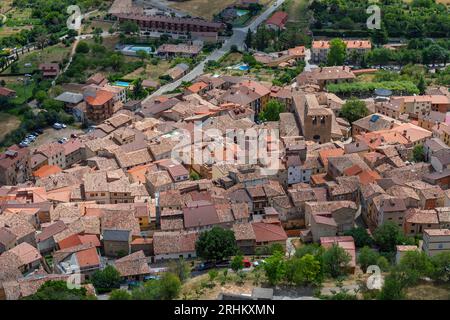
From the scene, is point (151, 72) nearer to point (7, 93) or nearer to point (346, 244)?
point (7, 93)

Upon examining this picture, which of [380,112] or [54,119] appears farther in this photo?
[54,119]

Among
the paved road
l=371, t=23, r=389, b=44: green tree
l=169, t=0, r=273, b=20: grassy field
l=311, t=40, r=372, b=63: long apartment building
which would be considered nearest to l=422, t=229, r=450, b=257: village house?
the paved road

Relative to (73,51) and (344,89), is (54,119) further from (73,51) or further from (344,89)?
(344,89)

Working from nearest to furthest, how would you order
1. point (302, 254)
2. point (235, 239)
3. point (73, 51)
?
point (302, 254) < point (235, 239) < point (73, 51)

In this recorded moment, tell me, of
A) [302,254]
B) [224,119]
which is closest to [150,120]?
[224,119]

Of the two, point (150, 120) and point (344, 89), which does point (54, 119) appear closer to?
point (150, 120)

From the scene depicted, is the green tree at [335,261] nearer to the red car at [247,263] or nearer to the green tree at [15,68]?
the red car at [247,263]
